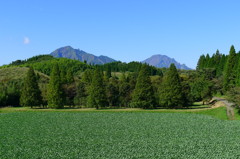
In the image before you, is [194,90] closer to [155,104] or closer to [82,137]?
[155,104]

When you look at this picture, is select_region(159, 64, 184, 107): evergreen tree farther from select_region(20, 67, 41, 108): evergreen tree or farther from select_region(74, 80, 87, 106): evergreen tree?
select_region(20, 67, 41, 108): evergreen tree

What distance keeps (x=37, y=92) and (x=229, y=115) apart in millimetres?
54370

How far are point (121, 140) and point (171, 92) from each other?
41.0m

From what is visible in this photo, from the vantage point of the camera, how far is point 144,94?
72812 millimetres

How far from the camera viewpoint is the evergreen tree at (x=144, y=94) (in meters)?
72.4

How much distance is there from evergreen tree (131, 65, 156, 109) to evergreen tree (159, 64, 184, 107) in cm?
306

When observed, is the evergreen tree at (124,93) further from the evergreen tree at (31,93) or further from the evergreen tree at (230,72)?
the evergreen tree at (230,72)

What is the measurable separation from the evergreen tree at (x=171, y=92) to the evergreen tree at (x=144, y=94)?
10.0 ft

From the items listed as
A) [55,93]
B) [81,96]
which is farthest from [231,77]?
[55,93]

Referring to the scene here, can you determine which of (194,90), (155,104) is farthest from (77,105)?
(194,90)

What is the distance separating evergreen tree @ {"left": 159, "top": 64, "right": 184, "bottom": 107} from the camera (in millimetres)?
71062

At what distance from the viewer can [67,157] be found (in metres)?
25.5

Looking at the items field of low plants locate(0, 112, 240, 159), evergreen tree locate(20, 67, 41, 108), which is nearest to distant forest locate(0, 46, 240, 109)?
evergreen tree locate(20, 67, 41, 108)

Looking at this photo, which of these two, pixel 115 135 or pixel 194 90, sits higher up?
pixel 194 90
